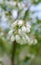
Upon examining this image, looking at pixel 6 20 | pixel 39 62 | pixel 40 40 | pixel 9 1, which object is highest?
pixel 9 1

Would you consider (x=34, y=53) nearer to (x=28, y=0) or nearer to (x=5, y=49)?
(x=5, y=49)

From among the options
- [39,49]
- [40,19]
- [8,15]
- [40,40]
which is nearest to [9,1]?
[8,15]

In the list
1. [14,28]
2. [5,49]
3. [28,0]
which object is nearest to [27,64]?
[5,49]

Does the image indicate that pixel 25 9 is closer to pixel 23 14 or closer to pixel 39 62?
pixel 23 14

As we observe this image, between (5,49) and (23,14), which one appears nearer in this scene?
(23,14)

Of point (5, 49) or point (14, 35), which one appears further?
point (5, 49)

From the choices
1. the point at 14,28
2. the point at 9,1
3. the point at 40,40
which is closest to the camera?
the point at 14,28

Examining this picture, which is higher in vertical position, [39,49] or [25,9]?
[25,9]

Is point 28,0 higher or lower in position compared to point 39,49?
higher

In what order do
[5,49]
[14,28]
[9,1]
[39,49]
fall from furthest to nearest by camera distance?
[5,49] → [39,49] → [9,1] → [14,28]
